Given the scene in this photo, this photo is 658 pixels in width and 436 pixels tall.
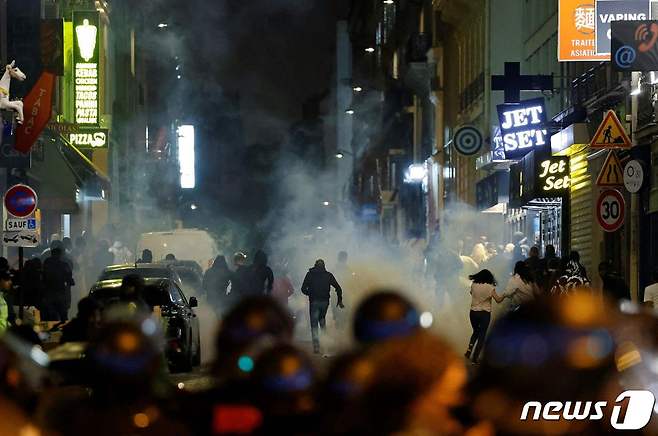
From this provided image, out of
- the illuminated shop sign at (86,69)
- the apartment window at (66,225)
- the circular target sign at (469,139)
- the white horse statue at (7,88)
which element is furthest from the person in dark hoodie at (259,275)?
the apartment window at (66,225)

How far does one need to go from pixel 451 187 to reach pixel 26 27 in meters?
24.2

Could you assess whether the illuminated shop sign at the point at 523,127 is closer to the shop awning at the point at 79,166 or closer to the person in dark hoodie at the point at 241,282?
the person in dark hoodie at the point at 241,282

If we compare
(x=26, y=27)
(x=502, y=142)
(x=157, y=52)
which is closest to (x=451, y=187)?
(x=502, y=142)

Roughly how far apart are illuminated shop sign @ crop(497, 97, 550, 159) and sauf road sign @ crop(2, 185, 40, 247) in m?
13.3

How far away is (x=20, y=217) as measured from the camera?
2233 cm

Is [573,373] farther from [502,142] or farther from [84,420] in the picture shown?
[502,142]

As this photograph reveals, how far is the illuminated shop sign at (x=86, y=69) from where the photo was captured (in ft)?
133

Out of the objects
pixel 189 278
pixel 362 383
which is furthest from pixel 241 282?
pixel 362 383

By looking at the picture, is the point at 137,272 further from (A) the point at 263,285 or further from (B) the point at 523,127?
(B) the point at 523,127

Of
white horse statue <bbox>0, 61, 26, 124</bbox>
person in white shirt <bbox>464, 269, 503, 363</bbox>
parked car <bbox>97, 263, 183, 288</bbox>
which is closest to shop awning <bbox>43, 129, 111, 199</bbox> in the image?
white horse statue <bbox>0, 61, 26, 124</bbox>

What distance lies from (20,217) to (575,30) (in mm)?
9569

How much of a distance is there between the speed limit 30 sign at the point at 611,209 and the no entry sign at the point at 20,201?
8.36 metres

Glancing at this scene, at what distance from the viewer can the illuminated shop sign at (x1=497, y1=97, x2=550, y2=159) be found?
Answer: 106 ft

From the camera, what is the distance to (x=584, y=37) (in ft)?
81.1
